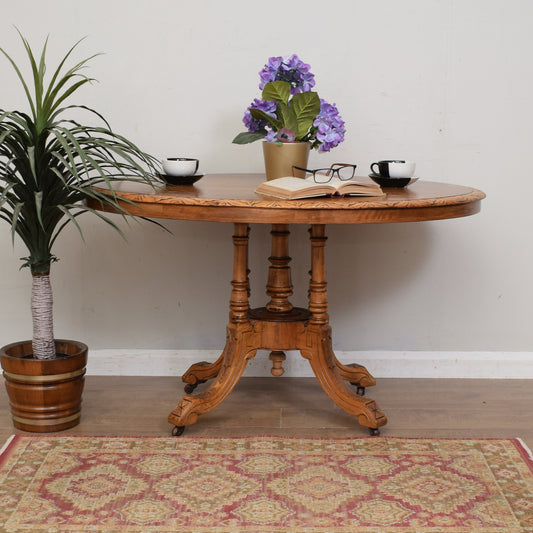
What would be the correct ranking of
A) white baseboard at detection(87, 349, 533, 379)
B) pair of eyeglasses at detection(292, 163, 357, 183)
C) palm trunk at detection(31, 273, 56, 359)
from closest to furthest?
pair of eyeglasses at detection(292, 163, 357, 183), palm trunk at detection(31, 273, 56, 359), white baseboard at detection(87, 349, 533, 379)

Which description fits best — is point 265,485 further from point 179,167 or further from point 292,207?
point 179,167

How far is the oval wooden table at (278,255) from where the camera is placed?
2.01 metres

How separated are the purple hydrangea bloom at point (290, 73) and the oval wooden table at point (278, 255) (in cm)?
32

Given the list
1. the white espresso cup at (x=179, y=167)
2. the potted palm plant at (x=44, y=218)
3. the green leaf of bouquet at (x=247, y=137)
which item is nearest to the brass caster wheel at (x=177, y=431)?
the potted palm plant at (x=44, y=218)

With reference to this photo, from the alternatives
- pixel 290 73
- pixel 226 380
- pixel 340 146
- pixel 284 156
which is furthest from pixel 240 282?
pixel 340 146

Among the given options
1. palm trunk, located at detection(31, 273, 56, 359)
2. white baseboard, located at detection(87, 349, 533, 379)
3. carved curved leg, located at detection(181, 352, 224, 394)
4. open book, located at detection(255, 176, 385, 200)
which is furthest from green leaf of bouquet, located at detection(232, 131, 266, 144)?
white baseboard, located at detection(87, 349, 533, 379)

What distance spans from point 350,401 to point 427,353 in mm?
692

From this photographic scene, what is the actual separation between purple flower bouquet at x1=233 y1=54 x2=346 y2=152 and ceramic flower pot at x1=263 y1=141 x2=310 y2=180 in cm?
2

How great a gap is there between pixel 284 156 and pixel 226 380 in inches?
27.2

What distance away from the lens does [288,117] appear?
2.29 m

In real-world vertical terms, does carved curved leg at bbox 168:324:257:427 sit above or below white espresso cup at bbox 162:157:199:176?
below

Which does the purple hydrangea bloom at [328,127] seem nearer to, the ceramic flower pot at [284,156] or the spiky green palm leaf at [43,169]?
the ceramic flower pot at [284,156]

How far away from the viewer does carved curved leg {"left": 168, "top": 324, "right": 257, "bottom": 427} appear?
7.75 feet

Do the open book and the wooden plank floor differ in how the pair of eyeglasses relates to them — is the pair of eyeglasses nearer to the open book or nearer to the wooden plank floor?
the open book
